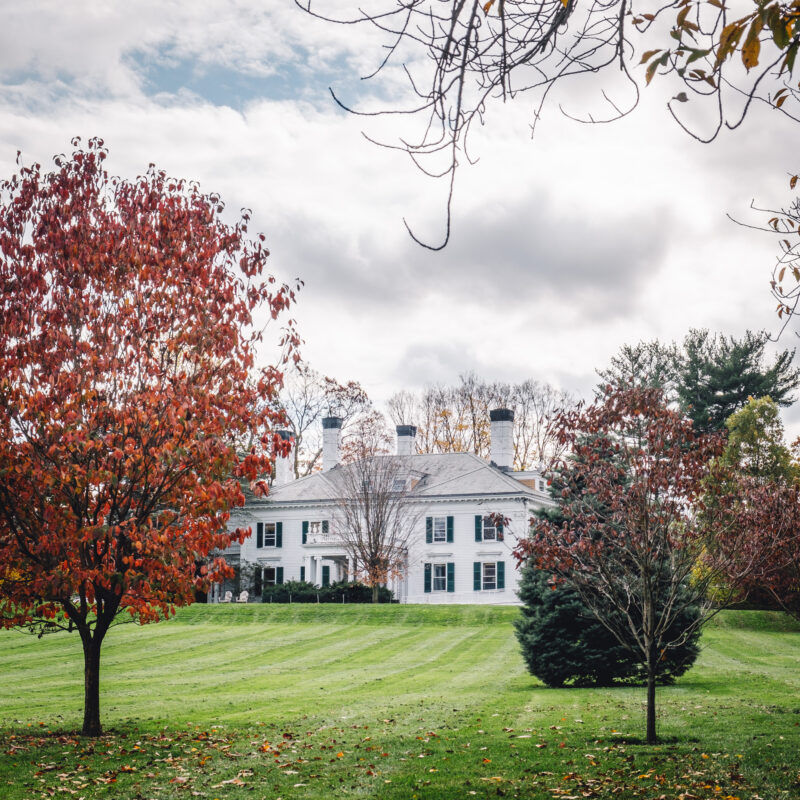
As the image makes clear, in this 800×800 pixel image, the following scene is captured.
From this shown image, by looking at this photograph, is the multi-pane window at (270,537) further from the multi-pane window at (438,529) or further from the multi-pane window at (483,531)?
the multi-pane window at (483,531)

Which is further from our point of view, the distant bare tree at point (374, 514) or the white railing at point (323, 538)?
the white railing at point (323, 538)

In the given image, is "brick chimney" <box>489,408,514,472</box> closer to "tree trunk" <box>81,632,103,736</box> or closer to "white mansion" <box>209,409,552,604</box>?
"white mansion" <box>209,409,552,604</box>

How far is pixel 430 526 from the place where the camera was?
42781 millimetres

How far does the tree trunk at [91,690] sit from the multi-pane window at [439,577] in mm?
31306

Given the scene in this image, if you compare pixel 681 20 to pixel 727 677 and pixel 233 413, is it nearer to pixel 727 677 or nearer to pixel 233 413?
pixel 233 413

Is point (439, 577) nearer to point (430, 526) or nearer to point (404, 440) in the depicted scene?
point (430, 526)

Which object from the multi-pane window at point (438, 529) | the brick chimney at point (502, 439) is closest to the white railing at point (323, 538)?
the multi-pane window at point (438, 529)

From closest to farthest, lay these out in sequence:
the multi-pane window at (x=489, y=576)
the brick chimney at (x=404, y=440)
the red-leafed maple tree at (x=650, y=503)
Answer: the red-leafed maple tree at (x=650, y=503)
the multi-pane window at (x=489, y=576)
the brick chimney at (x=404, y=440)

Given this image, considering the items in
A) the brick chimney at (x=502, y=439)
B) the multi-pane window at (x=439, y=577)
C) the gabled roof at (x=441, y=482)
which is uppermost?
the brick chimney at (x=502, y=439)

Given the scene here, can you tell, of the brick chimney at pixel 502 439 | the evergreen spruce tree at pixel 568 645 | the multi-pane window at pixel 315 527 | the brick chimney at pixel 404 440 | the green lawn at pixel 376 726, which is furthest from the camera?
the brick chimney at pixel 404 440

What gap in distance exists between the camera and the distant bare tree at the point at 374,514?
3856 centimetres

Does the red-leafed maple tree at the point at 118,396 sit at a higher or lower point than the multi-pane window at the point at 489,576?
higher

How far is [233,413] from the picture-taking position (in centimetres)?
1064

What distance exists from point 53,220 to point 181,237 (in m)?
1.40
